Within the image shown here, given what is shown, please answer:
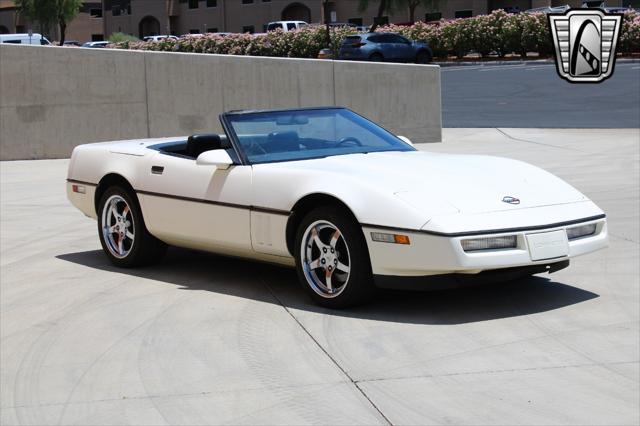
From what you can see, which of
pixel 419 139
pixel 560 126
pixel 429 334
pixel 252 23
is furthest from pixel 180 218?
pixel 252 23

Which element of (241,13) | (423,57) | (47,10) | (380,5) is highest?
(47,10)

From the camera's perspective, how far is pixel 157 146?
844 cm

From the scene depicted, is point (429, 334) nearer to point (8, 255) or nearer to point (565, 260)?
point (565, 260)

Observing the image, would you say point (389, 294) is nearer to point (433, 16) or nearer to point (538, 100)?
point (538, 100)

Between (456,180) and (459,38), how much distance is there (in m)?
42.3

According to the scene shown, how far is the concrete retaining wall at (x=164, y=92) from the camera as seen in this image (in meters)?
17.6

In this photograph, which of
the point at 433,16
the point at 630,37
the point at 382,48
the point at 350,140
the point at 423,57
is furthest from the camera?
the point at 433,16

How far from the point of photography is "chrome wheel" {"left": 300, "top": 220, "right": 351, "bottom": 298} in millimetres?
6664

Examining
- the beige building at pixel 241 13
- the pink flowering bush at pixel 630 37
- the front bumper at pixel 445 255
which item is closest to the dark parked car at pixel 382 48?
the pink flowering bush at pixel 630 37

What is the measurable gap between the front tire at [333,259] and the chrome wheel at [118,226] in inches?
77.7

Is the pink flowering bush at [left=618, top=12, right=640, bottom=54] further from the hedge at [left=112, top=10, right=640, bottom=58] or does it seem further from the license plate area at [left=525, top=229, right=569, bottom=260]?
the license plate area at [left=525, top=229, right=569, bottom=260]

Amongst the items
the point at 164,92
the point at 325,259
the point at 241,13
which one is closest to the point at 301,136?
the point at 325,259

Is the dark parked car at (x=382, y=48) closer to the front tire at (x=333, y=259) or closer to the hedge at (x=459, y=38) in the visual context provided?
the hedge at (x=459, y=38)

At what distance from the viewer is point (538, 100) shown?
28.0m
